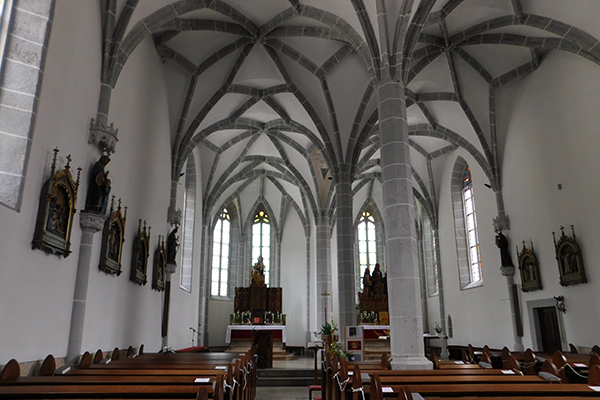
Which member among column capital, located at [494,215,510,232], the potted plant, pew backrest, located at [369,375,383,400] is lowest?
pew backrest, located at [369,375,383,400]

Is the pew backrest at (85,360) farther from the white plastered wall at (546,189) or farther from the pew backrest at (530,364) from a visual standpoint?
the white plastered wall at (546,189)

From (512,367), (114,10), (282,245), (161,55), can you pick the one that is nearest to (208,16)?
(161,55)

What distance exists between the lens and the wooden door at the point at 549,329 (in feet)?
43.2

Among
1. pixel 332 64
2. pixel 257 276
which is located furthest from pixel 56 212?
pixel 257 276

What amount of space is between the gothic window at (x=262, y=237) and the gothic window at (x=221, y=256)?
151 cm

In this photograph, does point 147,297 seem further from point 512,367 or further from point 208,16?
point 512,367

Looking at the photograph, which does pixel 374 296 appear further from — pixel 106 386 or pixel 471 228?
pixel 106 386

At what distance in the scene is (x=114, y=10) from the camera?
30.2 ft

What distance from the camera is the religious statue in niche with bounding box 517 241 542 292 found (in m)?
13.6

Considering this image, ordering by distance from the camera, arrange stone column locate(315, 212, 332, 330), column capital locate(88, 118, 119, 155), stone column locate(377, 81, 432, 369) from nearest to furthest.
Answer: column capital locate(88, 118, 119, 155) → stone column locate(377, 81, 432, 369) → stone column locate(315, 212, 332, 330)

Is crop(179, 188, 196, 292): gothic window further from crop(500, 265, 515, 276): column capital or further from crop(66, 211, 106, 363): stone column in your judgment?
crop(500, 265, 515, 276): column capital

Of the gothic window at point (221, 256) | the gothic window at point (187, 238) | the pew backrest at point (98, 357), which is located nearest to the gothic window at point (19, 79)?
the pew backrest at point (98, 357)

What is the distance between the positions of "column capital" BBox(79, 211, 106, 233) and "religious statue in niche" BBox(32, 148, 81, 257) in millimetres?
506

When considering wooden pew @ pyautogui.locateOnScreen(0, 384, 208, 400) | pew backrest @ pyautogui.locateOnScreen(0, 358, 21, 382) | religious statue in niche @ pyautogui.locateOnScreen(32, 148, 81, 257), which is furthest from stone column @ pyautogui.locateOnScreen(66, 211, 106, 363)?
wooden pew @ pyautogui.locateOnScreen(0, 384, 208, 400)
